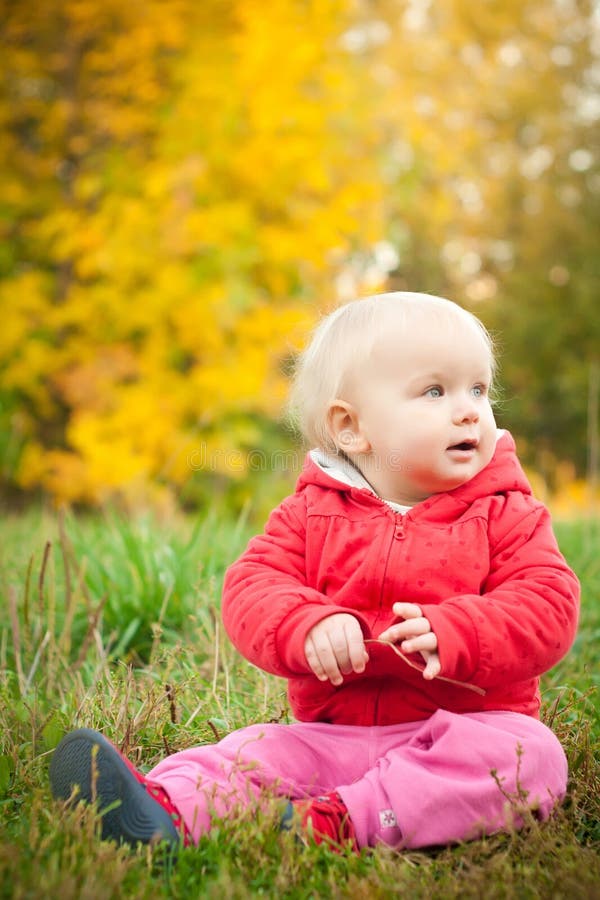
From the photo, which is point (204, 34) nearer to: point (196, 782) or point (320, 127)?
point (320, 127)

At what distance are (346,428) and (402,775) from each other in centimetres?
74

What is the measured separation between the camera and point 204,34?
290 inches

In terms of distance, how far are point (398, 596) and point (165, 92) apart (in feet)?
22.1

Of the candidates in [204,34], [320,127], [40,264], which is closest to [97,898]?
[320,127]

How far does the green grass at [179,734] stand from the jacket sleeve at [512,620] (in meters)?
0.27

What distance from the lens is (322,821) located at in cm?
167

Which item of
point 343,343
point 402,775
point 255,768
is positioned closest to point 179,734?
point 255,768

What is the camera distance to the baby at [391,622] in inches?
65.4

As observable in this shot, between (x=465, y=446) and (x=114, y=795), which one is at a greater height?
(x=465, y=446)

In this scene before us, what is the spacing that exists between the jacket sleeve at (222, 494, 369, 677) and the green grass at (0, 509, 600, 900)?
31 cm

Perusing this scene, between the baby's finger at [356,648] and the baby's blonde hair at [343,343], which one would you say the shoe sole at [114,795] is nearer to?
the baby's finger at [356,648]

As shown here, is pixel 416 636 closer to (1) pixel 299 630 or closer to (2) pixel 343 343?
(1) pixel 299 630

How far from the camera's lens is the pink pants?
5.42 ft

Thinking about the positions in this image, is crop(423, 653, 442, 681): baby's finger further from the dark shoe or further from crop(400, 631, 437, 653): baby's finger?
the dark shoe
